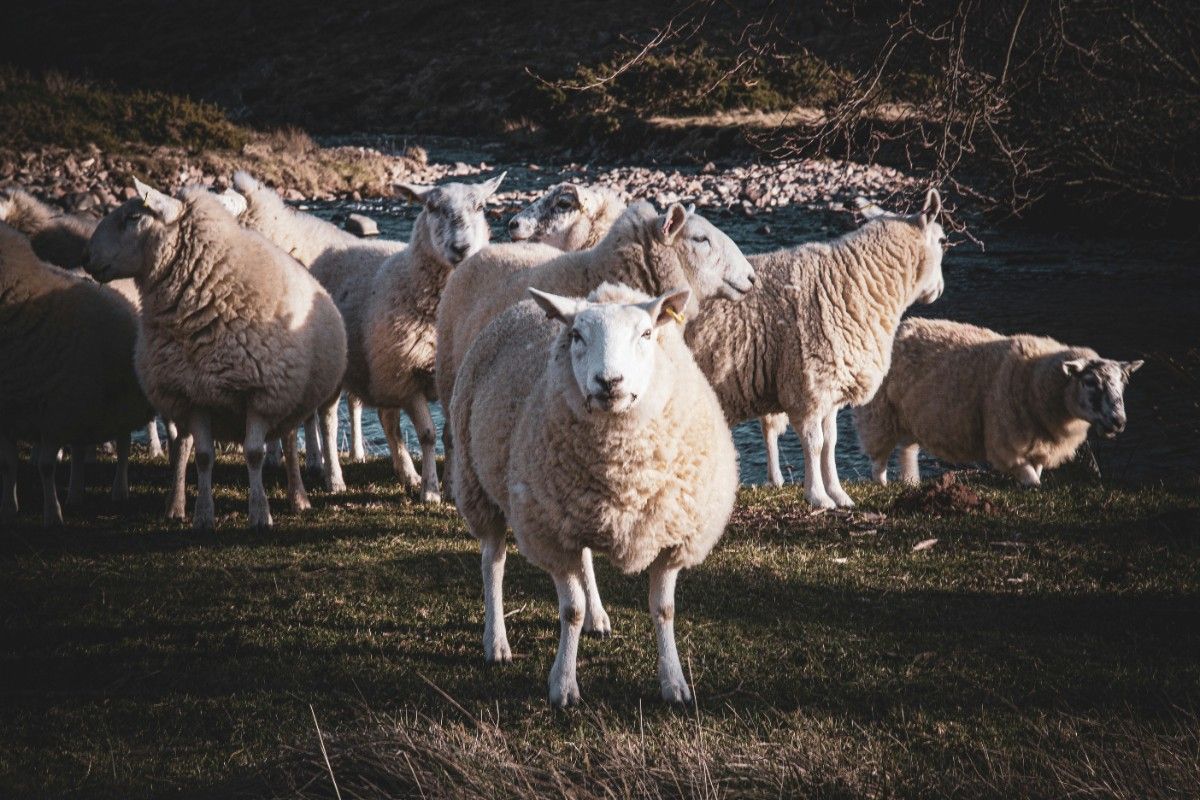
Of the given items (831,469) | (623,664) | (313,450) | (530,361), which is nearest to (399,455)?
(313,450)

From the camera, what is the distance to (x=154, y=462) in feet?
34.0

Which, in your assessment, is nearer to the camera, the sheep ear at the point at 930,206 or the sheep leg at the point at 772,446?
the sheep ear at the point at 930,206

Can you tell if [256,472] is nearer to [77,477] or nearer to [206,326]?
[206,326]

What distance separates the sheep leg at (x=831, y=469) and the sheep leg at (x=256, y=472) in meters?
4.13

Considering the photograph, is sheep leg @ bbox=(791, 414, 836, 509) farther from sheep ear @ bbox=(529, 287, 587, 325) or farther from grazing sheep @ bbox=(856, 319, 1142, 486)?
sheep ear @ bbox=(529, 287, 587, 325)

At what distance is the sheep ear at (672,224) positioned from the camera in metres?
7.20

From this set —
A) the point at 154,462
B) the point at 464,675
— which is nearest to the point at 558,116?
the point at 154,462

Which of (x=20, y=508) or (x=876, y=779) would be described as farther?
(x=20, y=508)

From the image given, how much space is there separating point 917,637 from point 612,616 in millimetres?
1522

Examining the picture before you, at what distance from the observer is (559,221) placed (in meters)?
9.44

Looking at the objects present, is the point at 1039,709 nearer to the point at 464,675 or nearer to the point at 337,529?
the point at 464,675

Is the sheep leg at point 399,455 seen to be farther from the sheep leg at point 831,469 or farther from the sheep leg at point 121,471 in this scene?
the sheep leg at point 831,469

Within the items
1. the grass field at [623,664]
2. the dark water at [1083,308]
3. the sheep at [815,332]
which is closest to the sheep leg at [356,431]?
the dark water at [1083,308]

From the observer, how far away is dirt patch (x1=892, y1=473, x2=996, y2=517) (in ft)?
25.5
